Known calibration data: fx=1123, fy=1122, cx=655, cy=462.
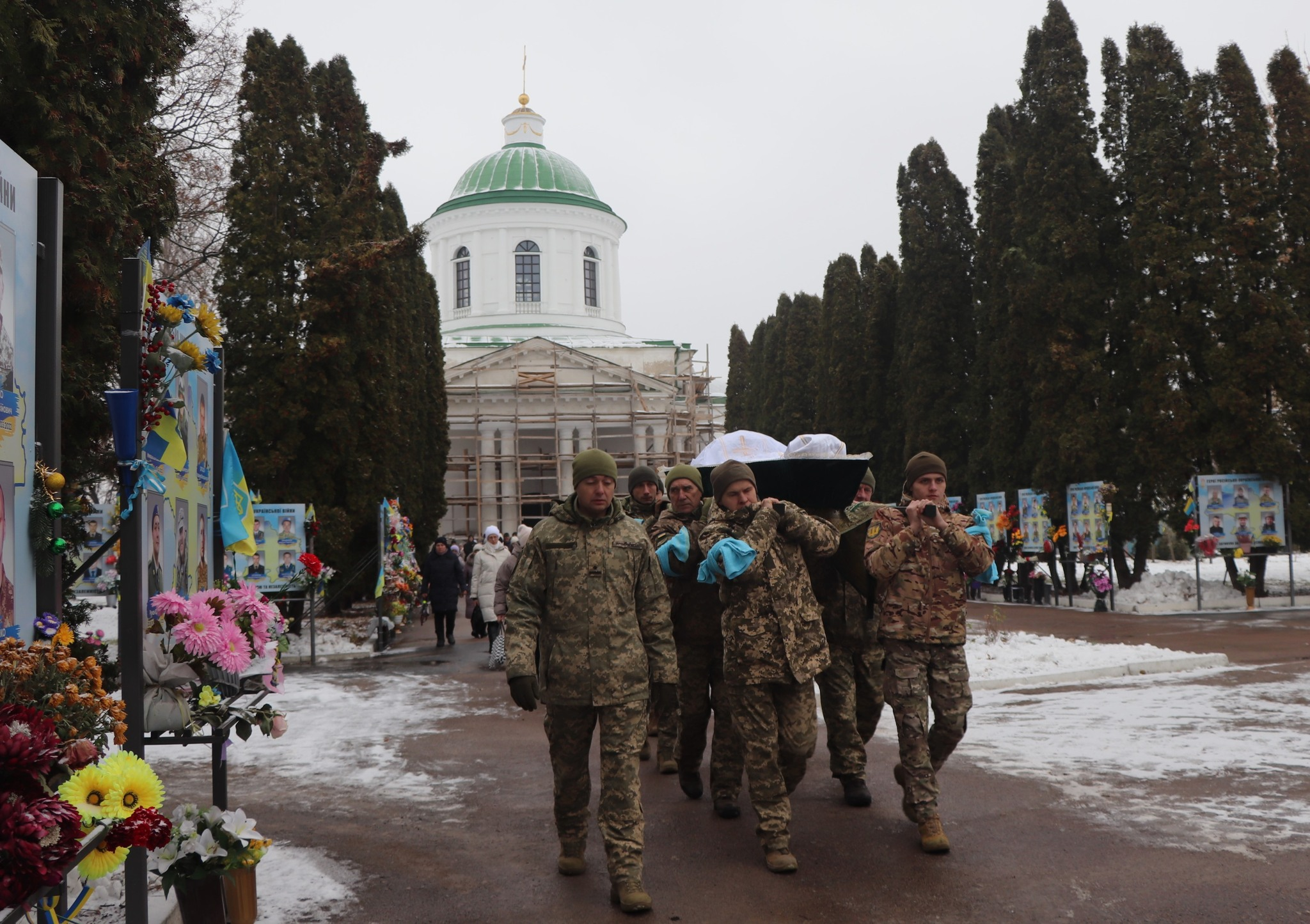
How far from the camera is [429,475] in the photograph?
30.8 m

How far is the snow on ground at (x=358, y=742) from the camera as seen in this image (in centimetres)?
752

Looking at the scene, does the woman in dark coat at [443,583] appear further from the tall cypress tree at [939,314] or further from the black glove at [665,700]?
the tall cypress tree at [939,314]

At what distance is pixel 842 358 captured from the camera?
35219 millimetres

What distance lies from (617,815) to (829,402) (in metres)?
32.7

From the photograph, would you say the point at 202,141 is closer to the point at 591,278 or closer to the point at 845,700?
the point at 845,700

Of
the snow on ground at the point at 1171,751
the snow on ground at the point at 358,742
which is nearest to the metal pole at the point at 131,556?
the snow on ground at the point at 358,742

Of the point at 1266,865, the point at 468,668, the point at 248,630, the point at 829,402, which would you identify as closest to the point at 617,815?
the point at 248,630

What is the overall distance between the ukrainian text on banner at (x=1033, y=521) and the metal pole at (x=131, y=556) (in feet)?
70.9

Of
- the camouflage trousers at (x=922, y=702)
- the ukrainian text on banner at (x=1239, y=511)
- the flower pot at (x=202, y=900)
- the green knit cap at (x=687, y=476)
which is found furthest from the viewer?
the ukrainian text on banner at (x=1239, y=511)

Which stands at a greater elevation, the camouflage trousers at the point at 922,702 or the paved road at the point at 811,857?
the camouflage trousers at the point at 922,702

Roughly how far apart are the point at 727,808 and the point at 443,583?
37.9ft

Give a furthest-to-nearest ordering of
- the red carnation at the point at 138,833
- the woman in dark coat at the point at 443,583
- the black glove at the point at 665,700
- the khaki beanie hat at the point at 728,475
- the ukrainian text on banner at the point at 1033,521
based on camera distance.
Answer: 1. the ukrainian text on banner at the point at 1033,521
2. the woman in dark coat at the point at 443,583
3. the black glove at the point at 665,700
4. the khaki beanie hat at the point at 728,475
5. the red carnation at the point at 138,833

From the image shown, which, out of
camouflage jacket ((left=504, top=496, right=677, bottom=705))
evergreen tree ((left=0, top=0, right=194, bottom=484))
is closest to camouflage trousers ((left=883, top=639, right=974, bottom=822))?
camouflage jacket ((left=504, top=496, right=677, bottom=705))

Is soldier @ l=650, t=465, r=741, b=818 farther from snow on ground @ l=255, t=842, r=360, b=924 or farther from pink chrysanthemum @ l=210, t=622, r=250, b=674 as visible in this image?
pink chrysanthemum @ l=210, t=622, r=250, b=674
